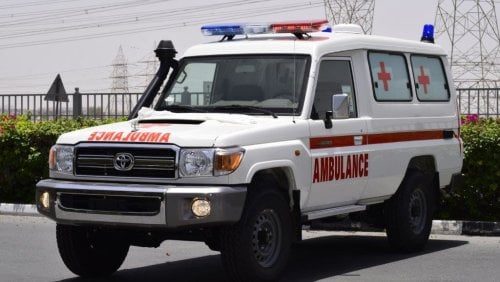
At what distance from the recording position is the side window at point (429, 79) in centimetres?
1164

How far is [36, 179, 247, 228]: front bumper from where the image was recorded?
8.26 metres

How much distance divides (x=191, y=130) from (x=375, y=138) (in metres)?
2.45

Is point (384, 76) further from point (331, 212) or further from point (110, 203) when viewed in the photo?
point (110, 203)

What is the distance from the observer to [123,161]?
866cm

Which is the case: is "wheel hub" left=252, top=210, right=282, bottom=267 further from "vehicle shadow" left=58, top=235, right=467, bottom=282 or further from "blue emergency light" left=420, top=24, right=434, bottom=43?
"blue emergency light" left=420, top=24, right=434, bottom=43

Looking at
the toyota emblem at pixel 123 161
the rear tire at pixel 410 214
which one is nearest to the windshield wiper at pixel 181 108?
the toyota emblem at pixel 123 161

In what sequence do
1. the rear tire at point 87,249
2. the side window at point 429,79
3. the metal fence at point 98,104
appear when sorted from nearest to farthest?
the rear tire at point 87,249 < the side window at point 429,79 < the metal fence at point 98,104

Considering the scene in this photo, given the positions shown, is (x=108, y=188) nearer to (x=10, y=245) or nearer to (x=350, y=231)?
(x=10, y=245)

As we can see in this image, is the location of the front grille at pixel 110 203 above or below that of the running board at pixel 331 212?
above

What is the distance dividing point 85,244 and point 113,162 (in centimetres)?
105

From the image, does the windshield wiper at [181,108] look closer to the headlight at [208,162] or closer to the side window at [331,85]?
the side window at [331,85]

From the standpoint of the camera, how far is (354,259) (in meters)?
11.0

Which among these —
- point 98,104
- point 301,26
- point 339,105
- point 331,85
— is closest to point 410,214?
point 331,85

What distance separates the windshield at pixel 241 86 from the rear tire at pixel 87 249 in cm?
139
